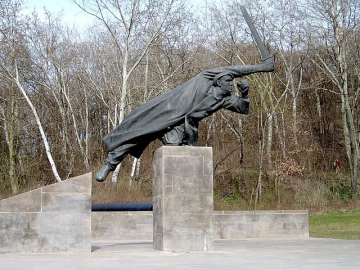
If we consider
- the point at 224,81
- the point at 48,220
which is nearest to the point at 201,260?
the point at 48,220

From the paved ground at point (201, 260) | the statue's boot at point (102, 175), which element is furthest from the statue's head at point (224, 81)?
the paved ground at point (201, 260)

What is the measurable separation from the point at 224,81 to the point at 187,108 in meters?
0.90

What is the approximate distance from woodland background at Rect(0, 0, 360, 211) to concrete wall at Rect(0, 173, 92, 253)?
1050cm

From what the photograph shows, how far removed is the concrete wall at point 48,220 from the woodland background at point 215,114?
10.5 metres

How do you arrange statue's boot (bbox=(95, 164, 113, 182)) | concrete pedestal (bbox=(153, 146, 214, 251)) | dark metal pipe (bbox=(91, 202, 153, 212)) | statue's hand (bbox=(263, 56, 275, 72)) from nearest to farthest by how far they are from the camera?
1. concrete pedestal (bbox=(153, 146, 214, 251))
2. statue's hand (bbox=(263, 56, 275, 72))
3. statue's boot (bbox=(95, 164, 113, 182))
4. dark metal pipe (bbox=(91, 202, 153, 212))

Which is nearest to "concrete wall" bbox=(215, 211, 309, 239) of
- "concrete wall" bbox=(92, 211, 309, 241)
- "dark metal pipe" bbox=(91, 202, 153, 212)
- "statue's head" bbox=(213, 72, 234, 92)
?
"concrete wall" bbox=(92, 211, 309, 241)

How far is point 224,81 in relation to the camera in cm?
1076

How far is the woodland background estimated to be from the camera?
82.6ft

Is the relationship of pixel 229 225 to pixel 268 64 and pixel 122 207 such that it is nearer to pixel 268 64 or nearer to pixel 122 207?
pixel 122 207

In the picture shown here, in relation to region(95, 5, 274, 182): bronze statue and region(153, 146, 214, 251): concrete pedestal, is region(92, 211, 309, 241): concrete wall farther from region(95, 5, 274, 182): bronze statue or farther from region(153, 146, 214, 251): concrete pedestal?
region(153, 146, 214, 251): concrete pedestal

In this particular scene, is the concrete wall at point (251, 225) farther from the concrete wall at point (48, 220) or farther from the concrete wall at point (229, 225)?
the concrete wall at point (48, 220)

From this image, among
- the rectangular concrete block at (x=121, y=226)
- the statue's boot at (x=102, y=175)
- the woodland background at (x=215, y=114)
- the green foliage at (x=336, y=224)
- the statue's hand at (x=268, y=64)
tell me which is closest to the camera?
the statue's hand at (x=268, y=64)

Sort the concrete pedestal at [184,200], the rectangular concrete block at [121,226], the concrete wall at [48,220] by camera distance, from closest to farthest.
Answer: the concrete wall at [48,220]
the concrete pedestal at [184,200]
the rectangular concrete block at [121,226]

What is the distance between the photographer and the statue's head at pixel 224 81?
10.8 m
